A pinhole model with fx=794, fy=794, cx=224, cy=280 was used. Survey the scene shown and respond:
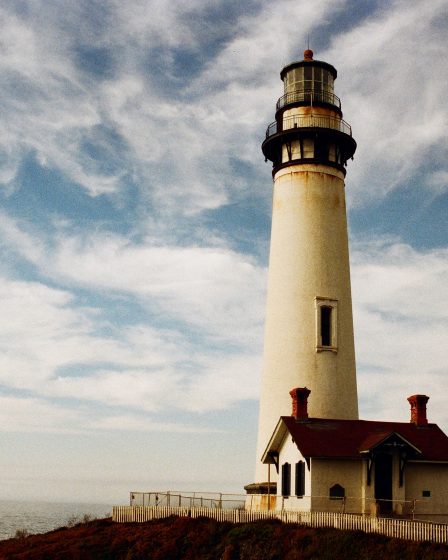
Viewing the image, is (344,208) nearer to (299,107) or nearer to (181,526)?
(299,107)

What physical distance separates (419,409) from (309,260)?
7849 mm

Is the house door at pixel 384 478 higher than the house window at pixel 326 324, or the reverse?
the house window at pixel 326 324

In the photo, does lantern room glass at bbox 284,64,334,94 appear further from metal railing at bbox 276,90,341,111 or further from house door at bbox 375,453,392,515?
house door at bbox 375,453,392,515

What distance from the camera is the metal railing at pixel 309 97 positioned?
36.9 m

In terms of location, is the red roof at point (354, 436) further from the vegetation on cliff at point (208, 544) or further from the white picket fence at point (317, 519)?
the vegetation on cliff at point (208, 544)

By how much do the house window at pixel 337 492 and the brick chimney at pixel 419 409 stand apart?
5295 millimetres

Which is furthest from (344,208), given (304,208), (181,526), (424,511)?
(181,526)

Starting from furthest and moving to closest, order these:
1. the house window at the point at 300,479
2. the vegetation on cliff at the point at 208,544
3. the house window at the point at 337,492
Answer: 1. the house window at the point at 300,479
2. the house window at the point at 337,492
3. the vegetation on cliff at the point at 208,544

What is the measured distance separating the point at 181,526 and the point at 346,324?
11.9 meters

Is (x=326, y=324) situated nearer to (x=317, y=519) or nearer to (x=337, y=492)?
(x=337, y=492)

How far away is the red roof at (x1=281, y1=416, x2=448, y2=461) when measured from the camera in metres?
29.0

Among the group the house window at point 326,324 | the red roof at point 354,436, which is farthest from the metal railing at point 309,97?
the red roof at point 354,436

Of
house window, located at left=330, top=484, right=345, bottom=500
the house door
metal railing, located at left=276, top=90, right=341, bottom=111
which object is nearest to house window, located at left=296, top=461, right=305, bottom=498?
house window, located at left=330, top=484, right=345, bottom=500

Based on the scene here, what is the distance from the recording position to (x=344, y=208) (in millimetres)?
36469
